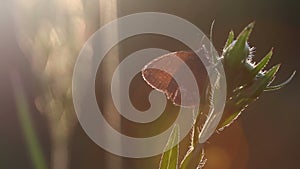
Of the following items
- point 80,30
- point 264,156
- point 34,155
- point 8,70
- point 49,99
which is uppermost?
point 80,30


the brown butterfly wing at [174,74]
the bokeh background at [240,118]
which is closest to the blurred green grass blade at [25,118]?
the bokeh background at [240,118]

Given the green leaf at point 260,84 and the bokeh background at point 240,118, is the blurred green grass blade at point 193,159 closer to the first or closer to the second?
the green leaf at point 260,84

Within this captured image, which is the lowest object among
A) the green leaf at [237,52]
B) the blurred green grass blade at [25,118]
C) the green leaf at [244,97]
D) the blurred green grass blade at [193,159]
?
the blurred green grass blade at [25,118]

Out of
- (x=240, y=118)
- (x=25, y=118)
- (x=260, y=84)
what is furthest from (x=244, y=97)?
(x=240, y=118)

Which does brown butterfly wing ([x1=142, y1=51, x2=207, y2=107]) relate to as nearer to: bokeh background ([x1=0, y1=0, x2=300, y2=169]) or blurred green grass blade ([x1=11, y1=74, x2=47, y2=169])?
bokeh background ([x1=0, y1=0, x2=300, y2=169])

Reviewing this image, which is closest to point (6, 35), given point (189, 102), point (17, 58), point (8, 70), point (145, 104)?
point (17, 58)

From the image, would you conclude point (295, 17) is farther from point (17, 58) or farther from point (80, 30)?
point (80, 30)
